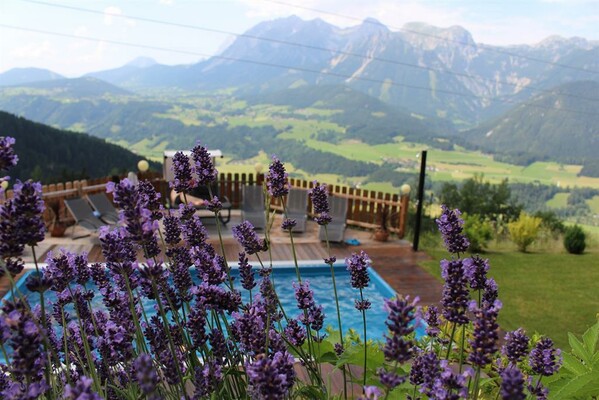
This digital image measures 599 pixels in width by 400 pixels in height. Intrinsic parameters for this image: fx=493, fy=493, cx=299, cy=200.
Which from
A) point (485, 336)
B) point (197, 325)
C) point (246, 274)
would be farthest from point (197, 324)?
point (485, 336)

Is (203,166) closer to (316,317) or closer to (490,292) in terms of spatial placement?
(316,317)

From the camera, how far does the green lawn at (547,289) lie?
6719mm

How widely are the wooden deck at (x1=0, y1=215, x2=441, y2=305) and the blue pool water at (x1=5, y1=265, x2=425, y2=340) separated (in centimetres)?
24

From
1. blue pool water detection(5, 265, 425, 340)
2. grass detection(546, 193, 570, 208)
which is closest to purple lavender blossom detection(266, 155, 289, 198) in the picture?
blue pool water detection(5, 265, 425, 340)

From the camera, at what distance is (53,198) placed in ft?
34.3

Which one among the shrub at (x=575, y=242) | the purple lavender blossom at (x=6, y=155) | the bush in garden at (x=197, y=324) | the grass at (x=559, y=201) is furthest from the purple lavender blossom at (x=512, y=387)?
the grass at (x=559, y=201)

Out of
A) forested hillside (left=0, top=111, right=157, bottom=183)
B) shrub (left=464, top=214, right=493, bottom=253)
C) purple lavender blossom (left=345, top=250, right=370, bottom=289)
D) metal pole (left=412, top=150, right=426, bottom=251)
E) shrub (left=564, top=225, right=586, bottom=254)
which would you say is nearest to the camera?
purple lavender blossom (left=345, top=250, right=370, bottom=289)

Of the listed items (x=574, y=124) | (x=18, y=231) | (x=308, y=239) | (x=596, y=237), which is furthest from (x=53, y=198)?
(x=574, y=124)

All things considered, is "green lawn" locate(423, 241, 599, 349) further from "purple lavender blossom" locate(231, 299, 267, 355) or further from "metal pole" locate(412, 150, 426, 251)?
"purple lavender blossom" locate(231, 299, 267, 355)

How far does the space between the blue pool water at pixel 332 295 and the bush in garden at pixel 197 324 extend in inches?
199

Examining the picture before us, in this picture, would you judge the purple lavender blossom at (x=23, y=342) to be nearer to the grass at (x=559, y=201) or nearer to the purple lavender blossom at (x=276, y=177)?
the purple lavender blossom at (x=276, y=177)

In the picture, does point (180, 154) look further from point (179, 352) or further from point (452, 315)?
point (452, 315)

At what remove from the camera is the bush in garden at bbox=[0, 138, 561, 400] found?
107 cm

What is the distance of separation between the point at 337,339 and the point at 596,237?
42.8 feet
